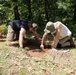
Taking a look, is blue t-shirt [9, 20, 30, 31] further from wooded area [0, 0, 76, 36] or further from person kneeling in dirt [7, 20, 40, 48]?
wooded area [0, 0, 76, 36]

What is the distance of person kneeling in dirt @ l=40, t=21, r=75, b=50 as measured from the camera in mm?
7051

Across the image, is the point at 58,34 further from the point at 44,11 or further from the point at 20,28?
the point at 44,11

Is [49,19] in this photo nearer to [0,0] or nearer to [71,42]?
[0,0]

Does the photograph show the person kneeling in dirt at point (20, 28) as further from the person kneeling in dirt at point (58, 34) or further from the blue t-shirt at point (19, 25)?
the person kneeling in dirt at point (58, 34)

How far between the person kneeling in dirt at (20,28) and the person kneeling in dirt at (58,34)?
518mm

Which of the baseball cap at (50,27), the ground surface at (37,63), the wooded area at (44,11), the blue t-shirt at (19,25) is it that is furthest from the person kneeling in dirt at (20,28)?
the wooded area at (44,11)

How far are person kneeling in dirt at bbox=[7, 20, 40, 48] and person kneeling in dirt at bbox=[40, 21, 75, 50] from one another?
52 centimetres

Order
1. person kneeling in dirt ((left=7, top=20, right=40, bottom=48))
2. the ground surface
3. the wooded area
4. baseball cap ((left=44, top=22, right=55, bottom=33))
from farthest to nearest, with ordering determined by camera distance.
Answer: the wooded area, person kneeling in dirt ((left=7, top=20, right=40, bottom=48)), baseball cap ((left=44, top=22, right=55, bottom=33)), the ground surface

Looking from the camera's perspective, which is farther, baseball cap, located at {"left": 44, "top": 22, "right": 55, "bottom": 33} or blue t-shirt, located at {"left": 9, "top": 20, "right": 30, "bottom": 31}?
blue t-shirt, located at {"left": 9, "top": 20, "right": 30, "bottom": 31}

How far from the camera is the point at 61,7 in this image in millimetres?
15883

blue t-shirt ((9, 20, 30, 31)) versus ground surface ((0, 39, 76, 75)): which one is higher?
blue t-shirt ((9, 20, 30, 31))

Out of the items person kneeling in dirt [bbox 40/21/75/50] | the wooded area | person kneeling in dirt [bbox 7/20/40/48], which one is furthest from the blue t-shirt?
the wooded area

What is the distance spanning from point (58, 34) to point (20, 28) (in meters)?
1.37

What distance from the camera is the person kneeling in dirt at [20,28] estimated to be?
7275 mm
